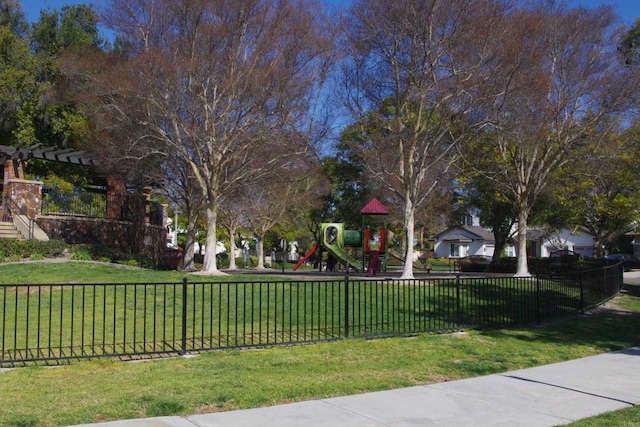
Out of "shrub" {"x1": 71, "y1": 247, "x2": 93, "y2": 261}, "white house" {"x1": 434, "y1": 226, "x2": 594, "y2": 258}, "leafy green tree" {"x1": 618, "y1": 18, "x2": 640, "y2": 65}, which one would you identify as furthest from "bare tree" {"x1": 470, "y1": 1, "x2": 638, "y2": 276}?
"white house" {"x1": 434, "y1": 226, "x2": 594, "y2": 258}

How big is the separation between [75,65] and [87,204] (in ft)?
20.2

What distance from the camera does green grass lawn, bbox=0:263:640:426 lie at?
6480mm

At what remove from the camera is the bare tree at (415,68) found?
19.2m

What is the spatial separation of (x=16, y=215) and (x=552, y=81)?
21.0m

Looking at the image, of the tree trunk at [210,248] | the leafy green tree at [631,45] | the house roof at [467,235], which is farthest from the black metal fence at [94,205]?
the house roof at [467,235]

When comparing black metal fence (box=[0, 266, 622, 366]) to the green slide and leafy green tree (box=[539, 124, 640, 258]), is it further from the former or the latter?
the green slide

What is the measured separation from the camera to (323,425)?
6020 millimetres

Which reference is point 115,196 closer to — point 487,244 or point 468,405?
point 468,405

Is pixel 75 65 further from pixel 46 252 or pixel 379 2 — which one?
pixel 379 2

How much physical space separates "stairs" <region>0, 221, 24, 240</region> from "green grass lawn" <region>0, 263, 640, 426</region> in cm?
1665

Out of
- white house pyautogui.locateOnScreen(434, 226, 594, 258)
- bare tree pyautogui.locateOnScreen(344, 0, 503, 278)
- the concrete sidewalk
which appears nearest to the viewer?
the concrete sidewalk

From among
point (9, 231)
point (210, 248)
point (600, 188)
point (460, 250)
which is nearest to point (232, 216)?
point (9, 231)

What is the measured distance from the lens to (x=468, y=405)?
22.6ft

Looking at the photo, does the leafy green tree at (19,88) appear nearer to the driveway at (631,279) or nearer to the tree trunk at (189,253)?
the tree trunk at (189,253)
